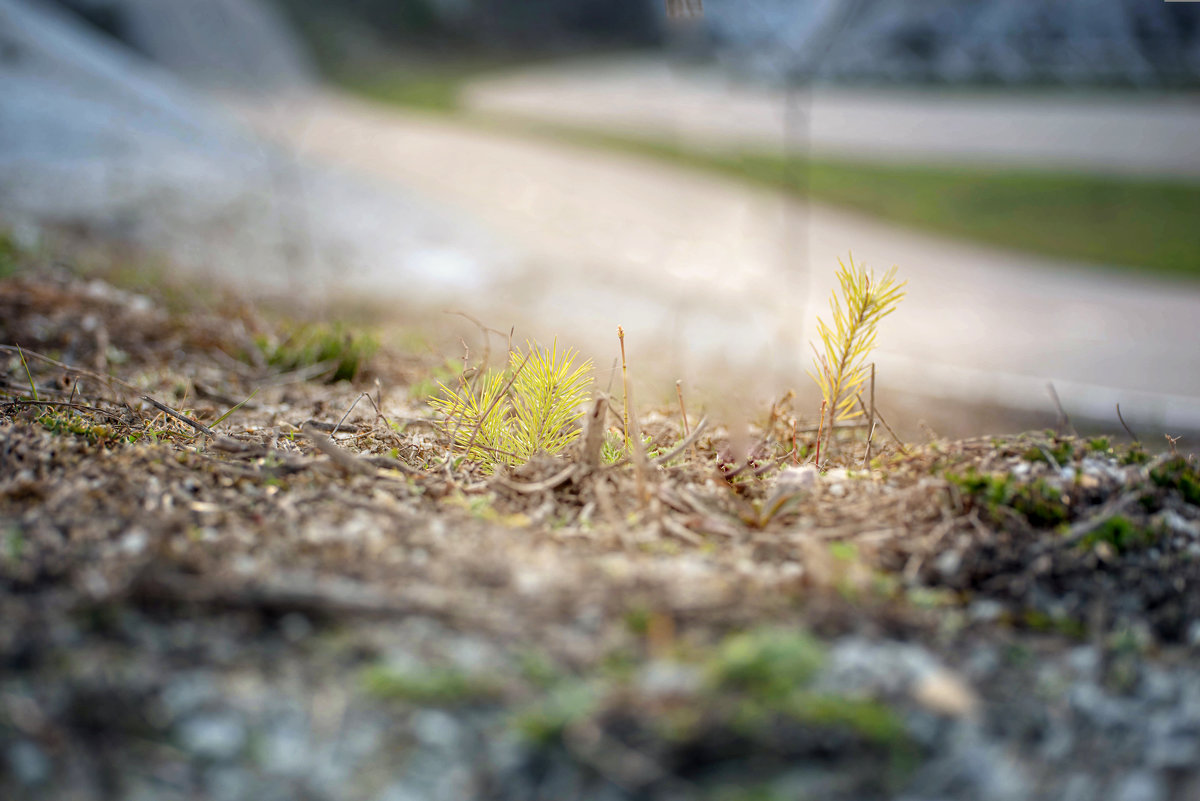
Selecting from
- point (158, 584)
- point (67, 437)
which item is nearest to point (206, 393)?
point (67, 437)

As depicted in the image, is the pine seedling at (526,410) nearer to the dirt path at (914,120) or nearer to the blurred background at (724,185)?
the blurred background at (724,185)

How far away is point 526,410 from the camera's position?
2277 mm

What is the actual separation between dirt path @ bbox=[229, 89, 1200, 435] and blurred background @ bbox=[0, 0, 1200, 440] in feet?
0.16

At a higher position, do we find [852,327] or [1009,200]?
[1009,200]

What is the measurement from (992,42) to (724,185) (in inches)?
233

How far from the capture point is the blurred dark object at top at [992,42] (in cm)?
1241

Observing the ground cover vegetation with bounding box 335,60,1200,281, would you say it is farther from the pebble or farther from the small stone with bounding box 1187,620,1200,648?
the pebble

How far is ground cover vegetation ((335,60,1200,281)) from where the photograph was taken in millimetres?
9062

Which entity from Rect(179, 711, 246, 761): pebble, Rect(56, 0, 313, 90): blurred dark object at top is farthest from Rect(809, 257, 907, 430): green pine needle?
Rect(56, 0, 313, 90): blurred dark object at top

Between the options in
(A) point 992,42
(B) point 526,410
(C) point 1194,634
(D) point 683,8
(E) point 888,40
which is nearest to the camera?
(C) point 1194,634

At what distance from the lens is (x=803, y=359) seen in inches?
275

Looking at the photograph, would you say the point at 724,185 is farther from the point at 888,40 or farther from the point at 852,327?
the point at 852,327

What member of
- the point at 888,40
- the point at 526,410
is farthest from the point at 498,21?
the point at 526,410

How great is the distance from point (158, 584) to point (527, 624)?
667mm
